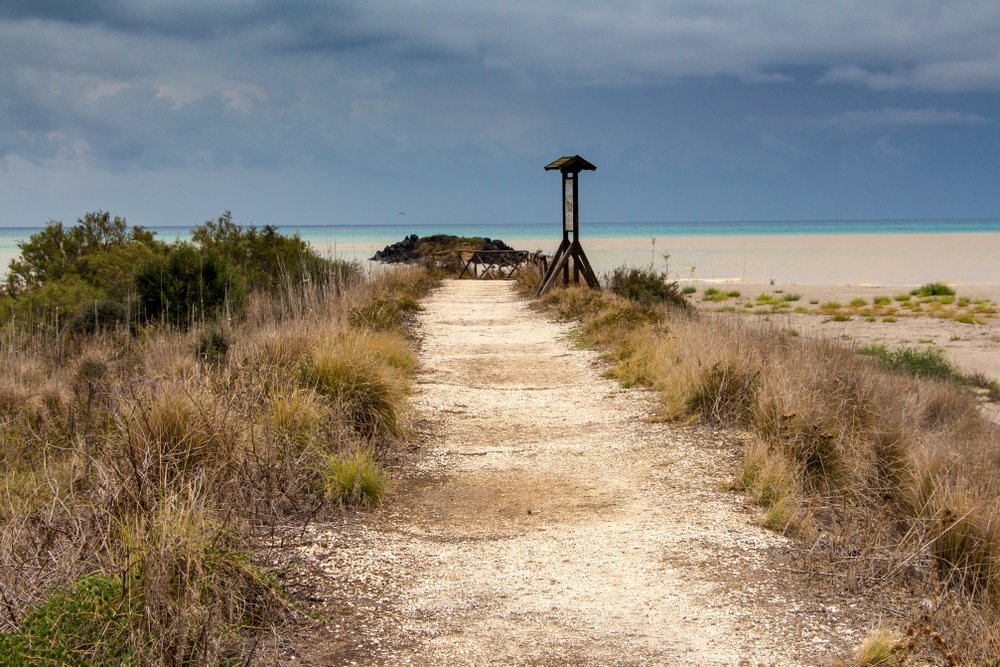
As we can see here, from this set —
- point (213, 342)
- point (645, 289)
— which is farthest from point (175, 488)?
point (645, 289)

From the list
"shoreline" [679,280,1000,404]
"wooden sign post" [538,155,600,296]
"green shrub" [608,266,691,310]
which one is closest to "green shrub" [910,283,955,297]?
"shoreline" [679,280,1000,404]

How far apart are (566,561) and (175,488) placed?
6.83 ft

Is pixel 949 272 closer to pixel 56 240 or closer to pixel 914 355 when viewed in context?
pixel 914 355

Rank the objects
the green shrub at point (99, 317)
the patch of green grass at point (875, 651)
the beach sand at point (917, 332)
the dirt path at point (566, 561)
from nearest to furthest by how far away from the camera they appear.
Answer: the patch of green grass at point (875, 651) → the dirt path at point (566, 561) → the green shrub at point (99, 317) → the beach sand at point (917, 332)

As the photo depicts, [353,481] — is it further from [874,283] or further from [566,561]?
[874,283]

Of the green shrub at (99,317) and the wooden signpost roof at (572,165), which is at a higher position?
the wooden signpost roof at (572,165)

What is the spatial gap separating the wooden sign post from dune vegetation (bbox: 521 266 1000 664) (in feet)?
29.5

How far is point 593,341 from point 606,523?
6.99 meters

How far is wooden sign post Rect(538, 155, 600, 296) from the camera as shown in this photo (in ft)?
62.1

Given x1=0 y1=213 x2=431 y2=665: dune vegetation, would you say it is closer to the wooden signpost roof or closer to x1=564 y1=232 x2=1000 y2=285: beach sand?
the wooden signpost roof

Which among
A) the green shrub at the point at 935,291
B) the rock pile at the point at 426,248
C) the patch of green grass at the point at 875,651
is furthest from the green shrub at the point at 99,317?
the green shrub at the point at 935,291

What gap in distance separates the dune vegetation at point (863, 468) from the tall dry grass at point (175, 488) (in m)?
2.63

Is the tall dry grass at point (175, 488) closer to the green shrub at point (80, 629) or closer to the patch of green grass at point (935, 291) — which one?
the green shrub at point (80, 629)

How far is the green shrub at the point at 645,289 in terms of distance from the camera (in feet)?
56.4
